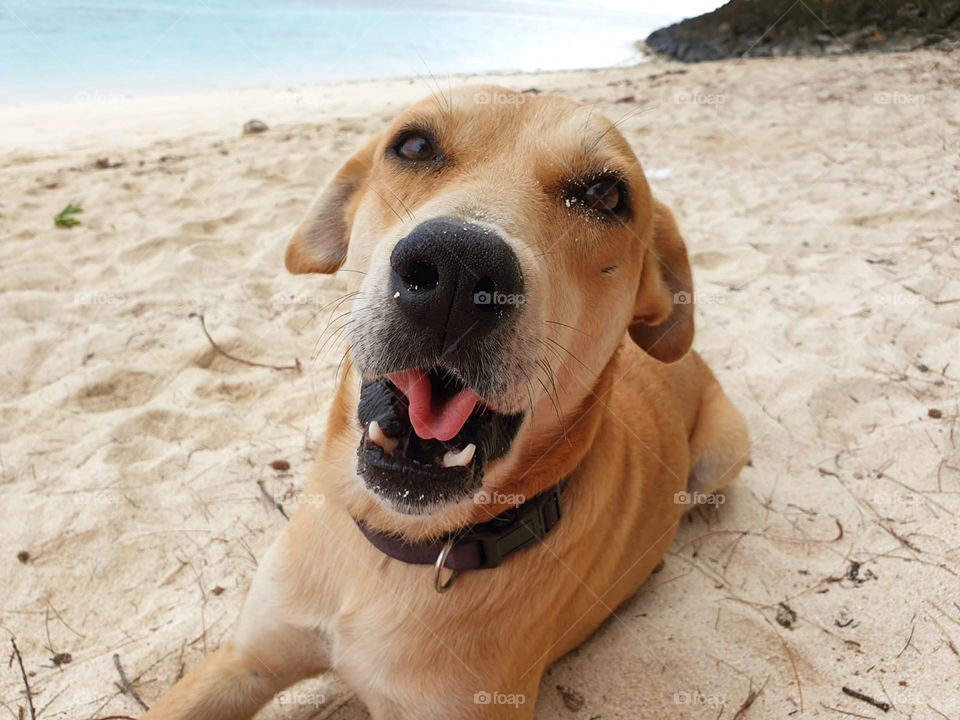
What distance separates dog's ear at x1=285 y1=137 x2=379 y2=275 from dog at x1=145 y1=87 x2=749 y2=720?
8.6 inches

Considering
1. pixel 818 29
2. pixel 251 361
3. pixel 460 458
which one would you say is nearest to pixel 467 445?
pixel 460 458

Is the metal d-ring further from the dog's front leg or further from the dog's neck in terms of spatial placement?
the dog's front leg

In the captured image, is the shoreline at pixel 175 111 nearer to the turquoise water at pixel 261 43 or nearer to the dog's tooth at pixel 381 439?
the turquoise water at pixel 261 43

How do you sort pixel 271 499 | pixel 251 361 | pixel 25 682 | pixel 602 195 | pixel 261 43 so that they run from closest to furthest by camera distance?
pixel 602 195 → pixel 25 682 → pixel 271 499 → pixel 251 361 → pixel 261 43

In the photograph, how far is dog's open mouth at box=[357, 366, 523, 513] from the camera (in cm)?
179

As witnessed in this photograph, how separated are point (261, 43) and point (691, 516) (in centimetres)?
2287

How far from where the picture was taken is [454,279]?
61.0 inches

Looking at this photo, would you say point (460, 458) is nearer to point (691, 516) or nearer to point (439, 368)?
point (439, 368)

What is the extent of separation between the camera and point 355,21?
28.1 meters

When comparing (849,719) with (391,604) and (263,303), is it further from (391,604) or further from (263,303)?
(263,303)

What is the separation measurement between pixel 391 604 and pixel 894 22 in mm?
14545

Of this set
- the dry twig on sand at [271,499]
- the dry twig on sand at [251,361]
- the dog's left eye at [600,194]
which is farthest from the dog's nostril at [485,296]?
the dry twig on sand at [251,361]

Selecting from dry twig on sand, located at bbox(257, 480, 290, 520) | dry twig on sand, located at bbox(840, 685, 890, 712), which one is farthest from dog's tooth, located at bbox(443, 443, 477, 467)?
dry twig on sand, located at bbox(840, 685, 890, 712)

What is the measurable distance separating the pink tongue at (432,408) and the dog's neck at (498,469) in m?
0.27
